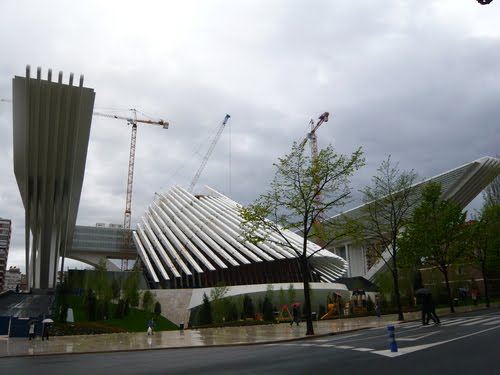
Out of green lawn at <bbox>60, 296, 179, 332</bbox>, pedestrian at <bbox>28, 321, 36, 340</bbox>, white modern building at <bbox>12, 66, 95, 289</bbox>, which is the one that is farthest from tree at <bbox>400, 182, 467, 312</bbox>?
white modern building at <bbox>12, 66, 95, 289</bbox>

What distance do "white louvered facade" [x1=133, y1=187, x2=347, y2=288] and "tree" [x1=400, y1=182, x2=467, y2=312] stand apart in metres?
10.1

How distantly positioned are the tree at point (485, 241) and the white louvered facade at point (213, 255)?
1261cm

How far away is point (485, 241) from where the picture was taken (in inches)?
1361

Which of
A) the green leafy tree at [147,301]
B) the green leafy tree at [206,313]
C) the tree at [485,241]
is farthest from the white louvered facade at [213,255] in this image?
the tree at [485,241]

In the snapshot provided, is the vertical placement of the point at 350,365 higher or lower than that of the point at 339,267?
lower

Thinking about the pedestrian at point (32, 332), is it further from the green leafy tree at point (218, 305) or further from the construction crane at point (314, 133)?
the construction crane at point (314, 133)

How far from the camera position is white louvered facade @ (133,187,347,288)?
39.2m

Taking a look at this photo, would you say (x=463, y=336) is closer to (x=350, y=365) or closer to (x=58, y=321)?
(x=350, y=365)

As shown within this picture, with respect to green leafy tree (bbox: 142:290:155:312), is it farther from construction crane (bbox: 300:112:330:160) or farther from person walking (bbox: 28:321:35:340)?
construction crane (bbox: 300:112:330:160)

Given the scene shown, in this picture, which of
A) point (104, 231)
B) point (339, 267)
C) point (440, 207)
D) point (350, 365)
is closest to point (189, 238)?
point (339, 267)

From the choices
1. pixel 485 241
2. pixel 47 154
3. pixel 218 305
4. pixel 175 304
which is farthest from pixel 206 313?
pixel 485 241

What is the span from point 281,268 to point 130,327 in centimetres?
1654

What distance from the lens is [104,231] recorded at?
308 feet

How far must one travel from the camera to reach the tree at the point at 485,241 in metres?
33.1
